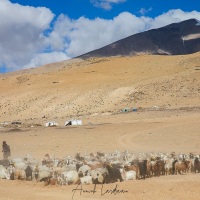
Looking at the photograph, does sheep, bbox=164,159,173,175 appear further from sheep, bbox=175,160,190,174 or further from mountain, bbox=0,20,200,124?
mountain, bbox=0,20,200,124

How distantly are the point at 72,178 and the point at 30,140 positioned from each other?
493 inches

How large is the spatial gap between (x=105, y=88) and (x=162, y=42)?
8310 centimetres

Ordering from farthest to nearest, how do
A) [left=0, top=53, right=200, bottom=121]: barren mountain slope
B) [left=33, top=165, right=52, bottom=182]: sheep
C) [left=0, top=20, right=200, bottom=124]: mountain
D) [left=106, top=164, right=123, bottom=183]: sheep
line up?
[left=0, top=53, right=200, bottom=121]: barren mountain slope
[left=0, top=20, right=200, bottom=124]: mountain
[left=33, top=165, right=52, bottom=182]: sheep
[left=106, top=164, right=123, bottom=183]: sheep

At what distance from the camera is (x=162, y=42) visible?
422 ft

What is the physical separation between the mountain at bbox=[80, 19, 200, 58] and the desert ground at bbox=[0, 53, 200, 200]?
50518mm

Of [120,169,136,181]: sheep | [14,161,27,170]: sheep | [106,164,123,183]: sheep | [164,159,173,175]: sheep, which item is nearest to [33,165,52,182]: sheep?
[14,161,27,170]: sheep

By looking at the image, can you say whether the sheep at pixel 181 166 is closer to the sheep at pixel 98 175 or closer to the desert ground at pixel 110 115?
the desert ground at pixel 110 115

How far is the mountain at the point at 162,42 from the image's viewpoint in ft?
388

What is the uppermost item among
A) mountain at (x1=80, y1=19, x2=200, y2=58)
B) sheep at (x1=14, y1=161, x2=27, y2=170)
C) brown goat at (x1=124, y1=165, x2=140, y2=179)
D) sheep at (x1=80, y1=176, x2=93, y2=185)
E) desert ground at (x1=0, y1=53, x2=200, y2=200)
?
mountain at (x1=80, y1=19, x2=200, y2=58)

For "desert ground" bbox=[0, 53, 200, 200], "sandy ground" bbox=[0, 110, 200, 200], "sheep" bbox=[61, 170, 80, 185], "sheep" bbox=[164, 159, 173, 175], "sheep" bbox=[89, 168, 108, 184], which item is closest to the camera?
"sandy ground" bbox=[0, 110, 200, 200]

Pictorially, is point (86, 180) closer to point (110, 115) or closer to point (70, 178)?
point (70, 178)

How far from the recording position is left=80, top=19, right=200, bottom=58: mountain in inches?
4653

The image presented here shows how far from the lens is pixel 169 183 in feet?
39.9

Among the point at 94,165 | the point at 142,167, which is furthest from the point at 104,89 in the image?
the point at 94,165
